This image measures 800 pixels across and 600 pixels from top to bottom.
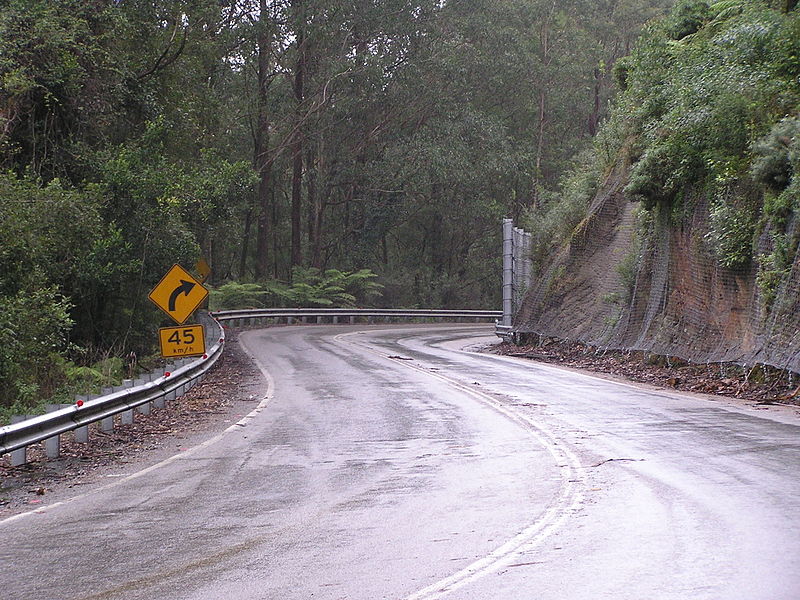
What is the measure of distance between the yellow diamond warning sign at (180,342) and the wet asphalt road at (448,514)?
3.11 m

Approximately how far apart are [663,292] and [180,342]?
1235 centimetres

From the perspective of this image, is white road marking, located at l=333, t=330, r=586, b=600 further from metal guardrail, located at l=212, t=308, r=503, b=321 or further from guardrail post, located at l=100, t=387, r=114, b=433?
metal guardrail, located at l=212, t=308, r=503, b=321

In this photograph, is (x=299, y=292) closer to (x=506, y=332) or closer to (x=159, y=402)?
(x=506, y=332)

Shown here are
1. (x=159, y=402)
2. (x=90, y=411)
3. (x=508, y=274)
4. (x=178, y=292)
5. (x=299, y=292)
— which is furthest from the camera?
(x=299, y=292)

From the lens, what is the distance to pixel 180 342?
17.6m

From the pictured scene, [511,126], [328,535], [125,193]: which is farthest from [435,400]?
[511,126]

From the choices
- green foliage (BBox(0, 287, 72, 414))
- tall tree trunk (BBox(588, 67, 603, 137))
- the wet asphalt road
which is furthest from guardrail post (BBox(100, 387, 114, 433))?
tall tree trunk (BBox(588, 67, 603, 137))

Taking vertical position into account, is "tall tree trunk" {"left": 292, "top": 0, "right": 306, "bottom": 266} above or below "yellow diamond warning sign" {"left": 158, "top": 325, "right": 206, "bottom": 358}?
above

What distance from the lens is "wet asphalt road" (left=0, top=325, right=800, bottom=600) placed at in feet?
19.2

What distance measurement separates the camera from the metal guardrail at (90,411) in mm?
9938

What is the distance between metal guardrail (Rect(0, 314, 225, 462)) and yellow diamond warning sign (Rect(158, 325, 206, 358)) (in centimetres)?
34

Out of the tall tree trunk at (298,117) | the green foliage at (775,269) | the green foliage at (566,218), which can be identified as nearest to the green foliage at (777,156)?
A: the green foliage at (775,269)

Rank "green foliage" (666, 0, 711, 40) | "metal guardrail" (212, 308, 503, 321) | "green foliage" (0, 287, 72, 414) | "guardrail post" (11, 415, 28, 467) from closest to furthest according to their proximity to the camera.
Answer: "guardrail post" (11, 415, 28, 467) → "green foliage" (0, 287, 72, 414) → "green foliage" (666, 0, 711, 40) → "metal guardrail" (212, 308, 503, 321)

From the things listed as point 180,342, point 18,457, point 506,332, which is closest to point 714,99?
point 180,342
